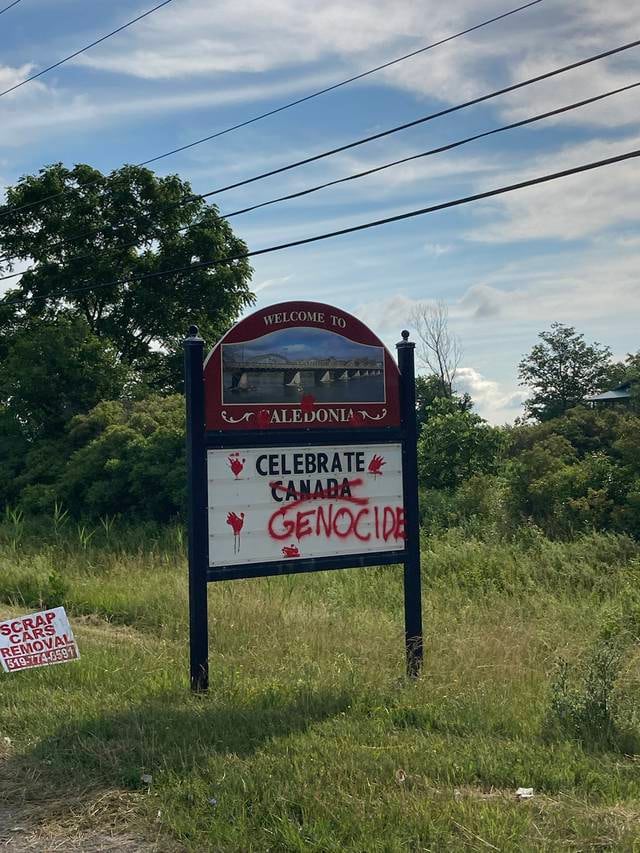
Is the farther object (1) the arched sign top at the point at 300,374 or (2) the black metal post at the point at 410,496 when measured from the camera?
(2) the black metal post at the point at 410,496

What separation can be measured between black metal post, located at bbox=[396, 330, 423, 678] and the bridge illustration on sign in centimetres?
25

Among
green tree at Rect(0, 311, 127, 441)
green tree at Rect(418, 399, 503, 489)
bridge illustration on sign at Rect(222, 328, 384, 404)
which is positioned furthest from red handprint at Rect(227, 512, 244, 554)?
green tree at Rect(0, 311, 127, 441)

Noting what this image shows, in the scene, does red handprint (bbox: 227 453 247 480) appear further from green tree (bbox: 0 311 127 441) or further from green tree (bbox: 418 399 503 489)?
green tree (bbox: 0 311 127 441)

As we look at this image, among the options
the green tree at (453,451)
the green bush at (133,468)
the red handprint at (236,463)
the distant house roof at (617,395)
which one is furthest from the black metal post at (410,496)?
the distant house roof at (617,395)

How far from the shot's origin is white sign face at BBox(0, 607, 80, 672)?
830cm

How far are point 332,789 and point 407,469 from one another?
3653 millimetres

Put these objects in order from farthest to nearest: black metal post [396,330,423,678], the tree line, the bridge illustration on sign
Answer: the tree line → black metal post [396,330,423,678] → the bridge illustration on sign

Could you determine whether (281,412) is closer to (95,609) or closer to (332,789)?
(332,789)

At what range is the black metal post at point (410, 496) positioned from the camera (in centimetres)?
826

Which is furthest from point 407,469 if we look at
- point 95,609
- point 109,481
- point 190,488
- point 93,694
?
point 109,481

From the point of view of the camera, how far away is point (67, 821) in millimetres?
5270

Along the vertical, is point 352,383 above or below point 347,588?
above

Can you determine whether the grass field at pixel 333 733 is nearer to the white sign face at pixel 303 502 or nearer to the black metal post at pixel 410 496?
the black metal post at pixel 410 496

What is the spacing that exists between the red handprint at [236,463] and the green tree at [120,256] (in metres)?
27.3
